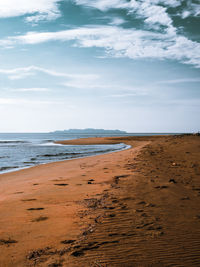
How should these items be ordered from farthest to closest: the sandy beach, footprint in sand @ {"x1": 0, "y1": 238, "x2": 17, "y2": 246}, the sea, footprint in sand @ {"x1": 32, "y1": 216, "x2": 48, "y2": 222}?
the sea, footprint in sand @ {"x1": 32, "y1": 216, "x2": 48, "y2": 222}, footprint in sand @ {"x1": 0, "y1": 238, "x2": 17, "y2": 246}, the sandy beach

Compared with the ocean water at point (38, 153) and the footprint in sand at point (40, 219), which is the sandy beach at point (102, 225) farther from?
the ocean water at point (38, 153)

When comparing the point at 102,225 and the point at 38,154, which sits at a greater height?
the point at 102,225

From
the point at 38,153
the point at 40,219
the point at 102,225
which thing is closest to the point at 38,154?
the point at 38,153

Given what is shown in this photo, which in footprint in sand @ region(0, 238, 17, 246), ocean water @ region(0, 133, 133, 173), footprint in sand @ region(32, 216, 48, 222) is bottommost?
ocean water @ region(0, 133, 133, 173)

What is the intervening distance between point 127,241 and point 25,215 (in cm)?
240

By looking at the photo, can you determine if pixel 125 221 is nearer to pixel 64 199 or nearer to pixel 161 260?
pixel 161 260

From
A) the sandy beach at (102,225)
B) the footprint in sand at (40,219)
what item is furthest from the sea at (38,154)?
the footprint in sand at (40,219)

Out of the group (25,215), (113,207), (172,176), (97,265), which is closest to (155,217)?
(113,207)

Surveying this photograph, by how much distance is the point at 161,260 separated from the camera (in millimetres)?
2914

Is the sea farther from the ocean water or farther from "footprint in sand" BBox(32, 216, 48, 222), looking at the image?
"footprint in sand" BBox(32, 216, 48, 222)

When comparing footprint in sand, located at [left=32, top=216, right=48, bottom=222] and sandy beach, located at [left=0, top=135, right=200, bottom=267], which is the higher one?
sandy beach, located at [left=0, top=135, right=200, bottom=267]

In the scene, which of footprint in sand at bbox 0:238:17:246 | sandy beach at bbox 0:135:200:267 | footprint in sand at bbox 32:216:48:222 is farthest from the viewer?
footprint in sand at bbox 32:216:48:222

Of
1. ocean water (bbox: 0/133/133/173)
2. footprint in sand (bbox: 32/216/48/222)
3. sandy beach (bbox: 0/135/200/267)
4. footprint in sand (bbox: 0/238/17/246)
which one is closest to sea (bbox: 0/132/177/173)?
ocean water (bbox: 0/133/133/173)

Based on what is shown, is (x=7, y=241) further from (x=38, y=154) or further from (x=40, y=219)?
(x=38, y=154)
